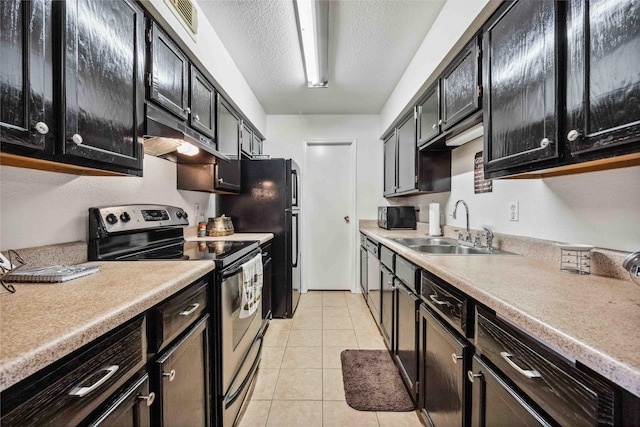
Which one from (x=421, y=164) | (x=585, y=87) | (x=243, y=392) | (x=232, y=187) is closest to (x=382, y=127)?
(x=421, y=164)

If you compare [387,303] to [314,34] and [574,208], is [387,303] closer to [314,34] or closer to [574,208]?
[574,208]

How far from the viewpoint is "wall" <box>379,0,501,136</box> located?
144 cm

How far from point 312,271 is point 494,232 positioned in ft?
8.77

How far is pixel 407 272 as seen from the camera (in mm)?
1685

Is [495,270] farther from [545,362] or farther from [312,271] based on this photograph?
[312,271]

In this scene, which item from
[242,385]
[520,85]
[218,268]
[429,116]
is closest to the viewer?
[520,85]

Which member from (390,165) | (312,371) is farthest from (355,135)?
(312,371)

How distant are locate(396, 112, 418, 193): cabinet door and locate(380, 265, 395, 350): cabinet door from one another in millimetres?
912

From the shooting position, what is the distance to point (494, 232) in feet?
5.96

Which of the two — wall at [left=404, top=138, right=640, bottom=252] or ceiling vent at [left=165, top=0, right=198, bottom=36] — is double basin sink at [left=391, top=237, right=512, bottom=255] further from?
ceiling vent at [left=165, top=0, right=198, bottom=36]

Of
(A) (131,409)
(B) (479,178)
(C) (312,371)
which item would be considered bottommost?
(C) (312,371)

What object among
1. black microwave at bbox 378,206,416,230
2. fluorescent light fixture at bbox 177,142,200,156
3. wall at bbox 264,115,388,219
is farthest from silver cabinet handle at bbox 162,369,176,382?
wall at bbox 264,115,388,219

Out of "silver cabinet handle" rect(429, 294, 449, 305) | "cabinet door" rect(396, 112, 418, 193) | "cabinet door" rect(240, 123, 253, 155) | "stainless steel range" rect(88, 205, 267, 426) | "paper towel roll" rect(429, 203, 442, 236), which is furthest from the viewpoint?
"cabinet door" rect(240, 123, 253, 155)

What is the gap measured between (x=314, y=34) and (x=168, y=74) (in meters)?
1.05
